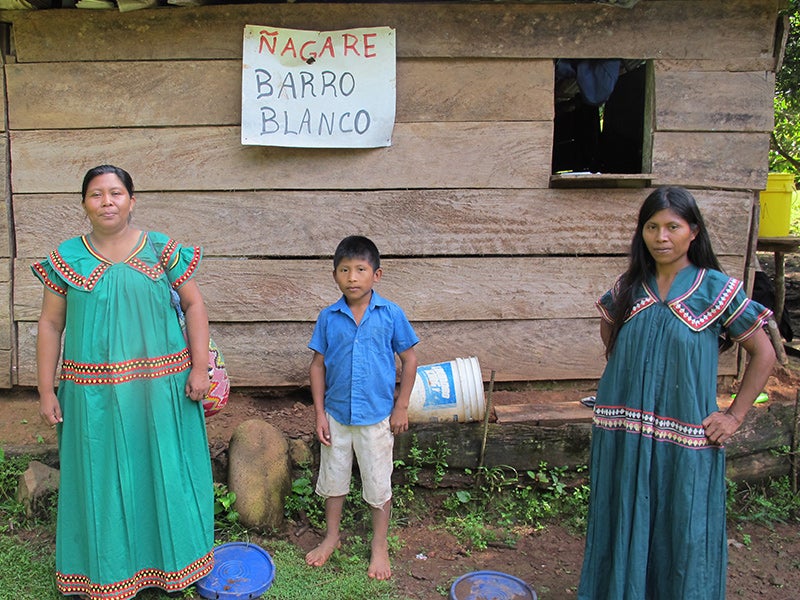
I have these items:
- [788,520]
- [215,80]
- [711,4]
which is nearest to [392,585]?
[788,520]

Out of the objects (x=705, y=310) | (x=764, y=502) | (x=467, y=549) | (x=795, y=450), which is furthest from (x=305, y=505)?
(x=795, y=450)

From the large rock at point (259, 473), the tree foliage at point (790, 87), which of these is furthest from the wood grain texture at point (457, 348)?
the tree foliage at point (790, 87)

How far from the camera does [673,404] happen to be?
2.42 metres

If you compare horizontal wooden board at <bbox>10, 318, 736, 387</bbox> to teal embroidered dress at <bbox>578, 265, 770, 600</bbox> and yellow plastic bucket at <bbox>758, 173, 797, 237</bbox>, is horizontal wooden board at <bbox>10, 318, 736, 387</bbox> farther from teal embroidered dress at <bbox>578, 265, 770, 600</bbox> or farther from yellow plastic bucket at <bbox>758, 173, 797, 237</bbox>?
teal embroidered dress at <bbox>578, 265, 770, 600</bbox>

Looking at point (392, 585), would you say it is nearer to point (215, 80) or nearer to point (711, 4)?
point (215, 80)

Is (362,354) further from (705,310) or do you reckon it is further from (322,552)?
(705,310)

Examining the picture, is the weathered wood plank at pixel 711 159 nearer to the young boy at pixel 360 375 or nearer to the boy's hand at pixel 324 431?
the young boy at pixel 360 375

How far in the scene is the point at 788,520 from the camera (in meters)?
3.88

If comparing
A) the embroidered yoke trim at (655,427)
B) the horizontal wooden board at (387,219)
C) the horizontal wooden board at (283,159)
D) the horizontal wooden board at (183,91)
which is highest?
the horizontal wooden board at (183,91)

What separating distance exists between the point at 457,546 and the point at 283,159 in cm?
239

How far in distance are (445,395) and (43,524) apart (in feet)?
7.33

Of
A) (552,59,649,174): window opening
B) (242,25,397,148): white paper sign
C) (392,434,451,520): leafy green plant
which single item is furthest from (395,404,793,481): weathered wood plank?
(242,25,397,148): white paper sign

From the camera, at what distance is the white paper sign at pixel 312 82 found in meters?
3.79

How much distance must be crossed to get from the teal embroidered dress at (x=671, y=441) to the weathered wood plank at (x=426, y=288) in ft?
5.37
